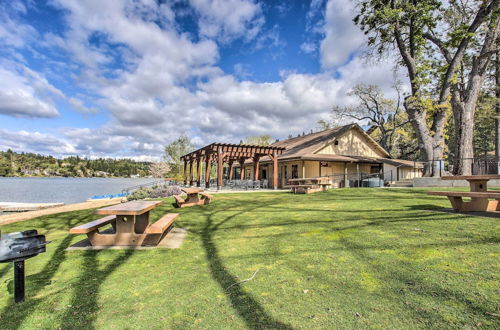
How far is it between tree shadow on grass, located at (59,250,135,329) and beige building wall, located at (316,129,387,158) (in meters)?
20.9

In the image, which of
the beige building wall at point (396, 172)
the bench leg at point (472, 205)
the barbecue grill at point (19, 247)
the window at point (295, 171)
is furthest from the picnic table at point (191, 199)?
the beige building wall at point (396, 172)

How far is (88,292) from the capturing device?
3070 mm

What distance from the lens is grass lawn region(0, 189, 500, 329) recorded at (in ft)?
7.77

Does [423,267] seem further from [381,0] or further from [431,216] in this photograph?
[381,0]

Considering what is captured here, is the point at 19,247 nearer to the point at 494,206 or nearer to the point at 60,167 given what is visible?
the point at 494,206

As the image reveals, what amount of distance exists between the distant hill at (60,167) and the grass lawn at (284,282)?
12784 cm

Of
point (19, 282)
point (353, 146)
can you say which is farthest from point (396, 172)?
point (19, 282)

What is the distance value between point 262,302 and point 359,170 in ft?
79.3

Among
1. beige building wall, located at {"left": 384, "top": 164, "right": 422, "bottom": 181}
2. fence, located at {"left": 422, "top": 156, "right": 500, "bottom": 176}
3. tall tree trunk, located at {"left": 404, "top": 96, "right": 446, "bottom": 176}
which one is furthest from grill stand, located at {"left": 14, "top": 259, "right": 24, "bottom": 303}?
beige building wall, located at {"left": 384, "top": 164, "right": 422, "bottom": 181}

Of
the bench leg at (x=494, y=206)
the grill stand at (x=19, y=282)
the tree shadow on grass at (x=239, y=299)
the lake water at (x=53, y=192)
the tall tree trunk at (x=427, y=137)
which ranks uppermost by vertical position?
the tall tree trunk at (x=427, y=137)

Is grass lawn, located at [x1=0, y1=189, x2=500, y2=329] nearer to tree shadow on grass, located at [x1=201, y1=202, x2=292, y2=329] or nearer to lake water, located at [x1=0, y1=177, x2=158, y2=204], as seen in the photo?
tree shadow on grass, located at [x1=201, y1=202, x2=292, y2=329]

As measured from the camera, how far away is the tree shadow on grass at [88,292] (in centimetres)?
247

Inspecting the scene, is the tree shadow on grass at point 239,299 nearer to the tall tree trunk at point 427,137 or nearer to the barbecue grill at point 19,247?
the barbecue grill at point 19,247

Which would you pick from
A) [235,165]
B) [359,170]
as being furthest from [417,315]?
[235,165]
